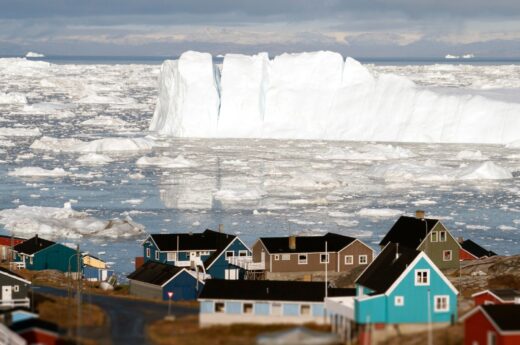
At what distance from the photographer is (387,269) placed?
19703 mm

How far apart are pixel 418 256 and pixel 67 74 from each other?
150 m

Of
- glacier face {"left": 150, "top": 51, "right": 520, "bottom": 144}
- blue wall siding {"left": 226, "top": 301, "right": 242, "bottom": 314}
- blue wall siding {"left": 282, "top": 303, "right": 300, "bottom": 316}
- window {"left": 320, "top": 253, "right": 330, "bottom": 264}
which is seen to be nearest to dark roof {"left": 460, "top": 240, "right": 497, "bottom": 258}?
window {"left": 320, "top": 253, "right": 330, "bottom": 264}

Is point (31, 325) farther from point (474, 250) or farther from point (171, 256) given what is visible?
point (474, 250)

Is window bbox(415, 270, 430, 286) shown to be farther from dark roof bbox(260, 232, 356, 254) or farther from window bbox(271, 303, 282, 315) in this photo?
dark roof bbox(260, 232, 356, 254)

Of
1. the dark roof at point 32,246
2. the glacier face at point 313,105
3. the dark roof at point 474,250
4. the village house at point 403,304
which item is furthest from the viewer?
the glacier face at point 313,105

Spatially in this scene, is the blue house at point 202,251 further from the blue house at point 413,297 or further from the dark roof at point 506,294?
the blue house at point 413,297

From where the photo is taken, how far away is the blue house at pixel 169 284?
24.4 metres

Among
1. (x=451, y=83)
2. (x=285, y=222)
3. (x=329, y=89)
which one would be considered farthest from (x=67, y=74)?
(x=285, y=222)

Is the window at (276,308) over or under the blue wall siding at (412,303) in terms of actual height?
under

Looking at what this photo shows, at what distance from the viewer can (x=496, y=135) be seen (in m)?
65.2

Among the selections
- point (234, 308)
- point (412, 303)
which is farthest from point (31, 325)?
point (412, 303)

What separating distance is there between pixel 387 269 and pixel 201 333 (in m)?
3.35

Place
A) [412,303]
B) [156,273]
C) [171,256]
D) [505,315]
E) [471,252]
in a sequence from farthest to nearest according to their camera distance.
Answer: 1. [471,252]
2. [171,256]
3. [156,273]
4. [412,303]
5. [505,315]

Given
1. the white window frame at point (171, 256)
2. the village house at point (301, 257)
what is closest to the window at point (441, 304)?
the village house at point (301, 257)
